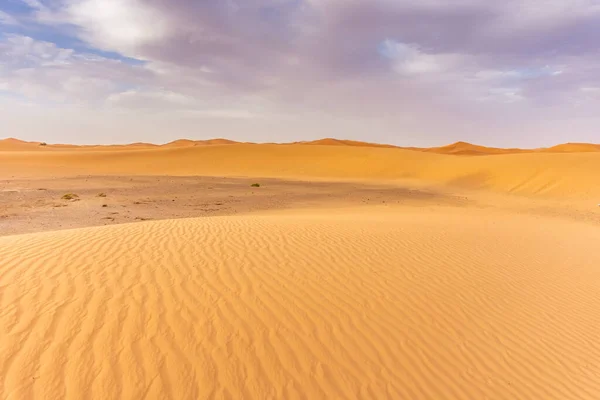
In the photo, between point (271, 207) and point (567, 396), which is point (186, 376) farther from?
point (271, 207)

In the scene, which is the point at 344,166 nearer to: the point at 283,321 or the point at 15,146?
the point at 283,321

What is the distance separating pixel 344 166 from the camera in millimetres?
47500

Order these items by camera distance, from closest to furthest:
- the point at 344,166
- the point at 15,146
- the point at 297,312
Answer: the point at 297,312 < the point at 344,166 < the point at 15,146

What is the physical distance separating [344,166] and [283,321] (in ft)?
143

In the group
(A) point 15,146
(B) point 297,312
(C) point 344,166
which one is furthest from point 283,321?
(A) point 15,146

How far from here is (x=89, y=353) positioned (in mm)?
3881

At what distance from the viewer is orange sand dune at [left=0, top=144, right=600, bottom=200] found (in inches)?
1184

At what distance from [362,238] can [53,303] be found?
21.6 feet

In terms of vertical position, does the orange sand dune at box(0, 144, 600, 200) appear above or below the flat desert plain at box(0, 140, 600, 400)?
above

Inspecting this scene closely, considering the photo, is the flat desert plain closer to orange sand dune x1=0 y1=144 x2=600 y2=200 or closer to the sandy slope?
the sandy slope

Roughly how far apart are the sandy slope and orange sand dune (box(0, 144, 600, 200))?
73.7ft

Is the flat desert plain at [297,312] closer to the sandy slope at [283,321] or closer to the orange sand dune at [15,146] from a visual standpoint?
the sandy slope at [283,321]

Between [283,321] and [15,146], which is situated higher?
[15,146]

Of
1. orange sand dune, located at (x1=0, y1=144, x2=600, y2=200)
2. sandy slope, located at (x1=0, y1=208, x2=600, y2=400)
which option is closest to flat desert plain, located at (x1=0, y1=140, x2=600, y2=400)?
sandy slope, located at (x1=0, y1=208, x2=600, y2=400)
